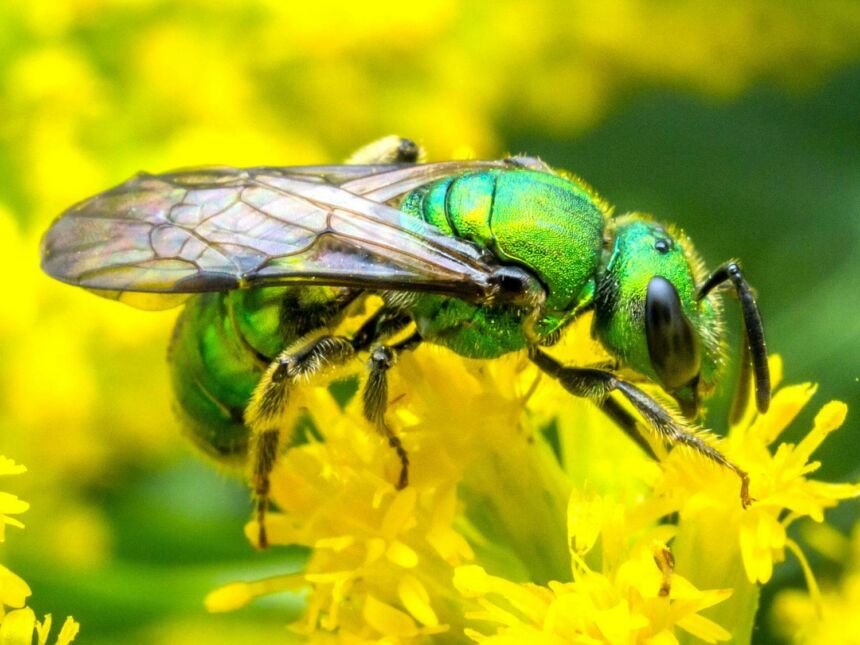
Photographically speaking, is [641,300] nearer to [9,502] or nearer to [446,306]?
[446,306]

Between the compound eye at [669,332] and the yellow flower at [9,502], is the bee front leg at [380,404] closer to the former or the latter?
the compound eye at [669,332]

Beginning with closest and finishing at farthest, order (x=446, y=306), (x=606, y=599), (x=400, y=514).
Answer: (x=606, y=599)
(x=400, y=514)
(x=446, y=306)

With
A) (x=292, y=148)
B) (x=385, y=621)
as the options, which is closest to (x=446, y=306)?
(x=385, y=621)

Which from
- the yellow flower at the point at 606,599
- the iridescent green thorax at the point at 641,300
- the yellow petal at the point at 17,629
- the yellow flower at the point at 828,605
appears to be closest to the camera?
the yellow petal at the point at 17,629

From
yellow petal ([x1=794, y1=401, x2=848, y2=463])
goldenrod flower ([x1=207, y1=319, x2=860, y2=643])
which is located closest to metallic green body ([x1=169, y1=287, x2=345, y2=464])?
goldenrod flower ([x1=207, y1=319, x2=860, y2=643])

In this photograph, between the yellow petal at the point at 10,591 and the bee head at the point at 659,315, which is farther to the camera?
the bee head at the point at 659,315

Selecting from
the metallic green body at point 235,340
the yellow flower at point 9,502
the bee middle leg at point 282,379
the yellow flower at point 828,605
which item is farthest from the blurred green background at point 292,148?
the yellow flower at point 9,502

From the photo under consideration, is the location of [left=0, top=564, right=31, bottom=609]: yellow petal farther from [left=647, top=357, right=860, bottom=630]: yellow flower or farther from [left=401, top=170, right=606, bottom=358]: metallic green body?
[left=647, top=357, right=860, bottom=630]: yellow flower
